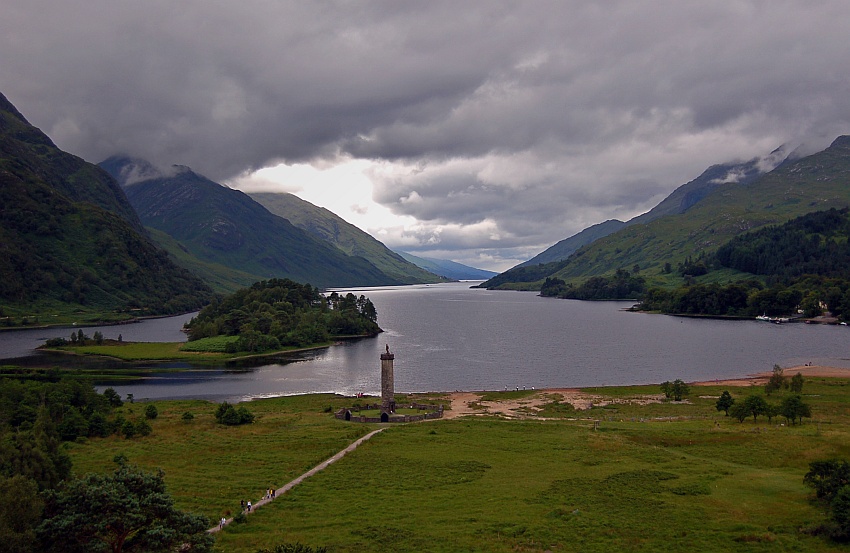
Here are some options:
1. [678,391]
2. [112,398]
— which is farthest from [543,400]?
[112,398]

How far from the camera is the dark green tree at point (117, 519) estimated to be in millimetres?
32188

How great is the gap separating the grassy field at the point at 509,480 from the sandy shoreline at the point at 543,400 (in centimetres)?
956

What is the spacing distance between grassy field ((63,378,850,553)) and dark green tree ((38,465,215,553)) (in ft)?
16.4

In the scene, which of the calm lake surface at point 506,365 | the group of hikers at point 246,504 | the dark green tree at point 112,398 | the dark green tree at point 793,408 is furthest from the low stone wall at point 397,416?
the dark green tree at point 793,408

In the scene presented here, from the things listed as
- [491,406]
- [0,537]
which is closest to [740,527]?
[0,537]

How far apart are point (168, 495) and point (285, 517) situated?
417 inches

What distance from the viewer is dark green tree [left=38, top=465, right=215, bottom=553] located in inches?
1267

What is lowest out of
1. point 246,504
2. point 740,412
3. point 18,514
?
point 246,504

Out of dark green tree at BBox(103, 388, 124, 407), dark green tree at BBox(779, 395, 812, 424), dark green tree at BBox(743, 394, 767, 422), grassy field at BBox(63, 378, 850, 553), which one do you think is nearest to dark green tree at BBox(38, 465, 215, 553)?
grassy field at BBox(63, 378, 850, 553)

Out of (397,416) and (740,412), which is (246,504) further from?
(740,412)

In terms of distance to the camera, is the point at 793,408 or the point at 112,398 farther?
the point at 112,398

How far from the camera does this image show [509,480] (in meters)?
51.3

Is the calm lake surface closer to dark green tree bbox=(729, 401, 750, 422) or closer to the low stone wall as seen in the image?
the low stone wall

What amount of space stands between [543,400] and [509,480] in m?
55.8
